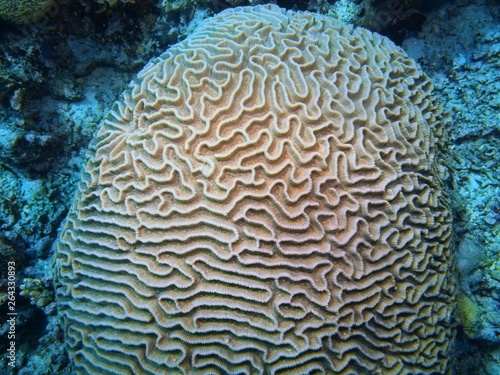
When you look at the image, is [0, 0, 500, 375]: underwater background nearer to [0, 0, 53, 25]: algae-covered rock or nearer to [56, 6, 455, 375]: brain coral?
[0, 0, 53, 25]: algae-covered rock

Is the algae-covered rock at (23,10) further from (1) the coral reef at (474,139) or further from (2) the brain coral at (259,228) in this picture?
(1) the coral reef at (474,139)

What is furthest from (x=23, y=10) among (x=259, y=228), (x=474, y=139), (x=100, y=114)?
(x=474, y=139)

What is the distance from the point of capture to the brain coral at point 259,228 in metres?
2.47

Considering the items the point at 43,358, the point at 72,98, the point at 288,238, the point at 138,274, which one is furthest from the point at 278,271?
the point at 72,98

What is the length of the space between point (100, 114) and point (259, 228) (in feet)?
10.1

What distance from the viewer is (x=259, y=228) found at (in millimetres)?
2584

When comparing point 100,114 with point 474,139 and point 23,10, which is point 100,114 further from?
point 474,139

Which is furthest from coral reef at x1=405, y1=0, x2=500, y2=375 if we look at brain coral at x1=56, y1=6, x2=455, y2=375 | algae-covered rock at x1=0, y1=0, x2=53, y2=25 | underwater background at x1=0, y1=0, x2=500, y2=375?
algae-covered rock at x1=0, y1=0, x2=53, y2=25

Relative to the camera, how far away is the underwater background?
337cm

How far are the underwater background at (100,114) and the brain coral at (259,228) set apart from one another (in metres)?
0.84

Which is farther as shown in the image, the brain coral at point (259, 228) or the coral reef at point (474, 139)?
the coral reef at point (474, 139)

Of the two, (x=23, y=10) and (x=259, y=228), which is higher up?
(x=23, y=10)

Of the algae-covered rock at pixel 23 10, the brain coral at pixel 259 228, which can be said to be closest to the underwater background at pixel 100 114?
the algae-covered rock at pixel 23 10

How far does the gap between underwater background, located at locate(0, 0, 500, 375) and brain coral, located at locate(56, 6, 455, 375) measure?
0.84m
